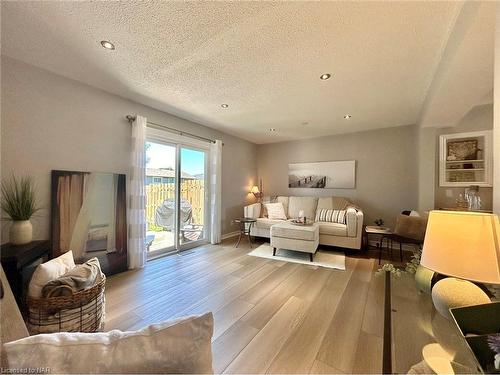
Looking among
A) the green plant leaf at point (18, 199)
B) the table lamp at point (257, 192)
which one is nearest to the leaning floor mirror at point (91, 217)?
the green plant leaf at point (18, 199)

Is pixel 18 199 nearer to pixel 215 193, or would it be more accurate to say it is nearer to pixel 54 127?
pixel 54 127

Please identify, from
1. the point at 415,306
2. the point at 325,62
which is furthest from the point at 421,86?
the point at 415,306

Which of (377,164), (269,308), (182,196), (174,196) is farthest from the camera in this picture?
(377,164)

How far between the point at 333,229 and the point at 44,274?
3834mm

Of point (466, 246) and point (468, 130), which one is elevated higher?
point (468, 130)

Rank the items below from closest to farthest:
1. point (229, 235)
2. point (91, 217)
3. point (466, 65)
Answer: point (466, 65) → point (91, 217) → point (229, 235)

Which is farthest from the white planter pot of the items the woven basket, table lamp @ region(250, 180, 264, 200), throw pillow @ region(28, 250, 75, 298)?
table lamp @ region(250, 180, 264, 200)

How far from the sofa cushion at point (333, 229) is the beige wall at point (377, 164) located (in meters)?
1.10

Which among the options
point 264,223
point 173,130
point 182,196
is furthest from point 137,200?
point 264,223

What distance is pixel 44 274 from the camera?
1.47 metres

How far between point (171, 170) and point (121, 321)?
240cm

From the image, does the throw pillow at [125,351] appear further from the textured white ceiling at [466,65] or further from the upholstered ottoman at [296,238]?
the upholstered ottoman at [296,238]

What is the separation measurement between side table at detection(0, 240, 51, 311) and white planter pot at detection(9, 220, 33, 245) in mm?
46

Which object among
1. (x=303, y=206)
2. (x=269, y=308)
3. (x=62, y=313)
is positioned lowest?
(x=269, y=308)
